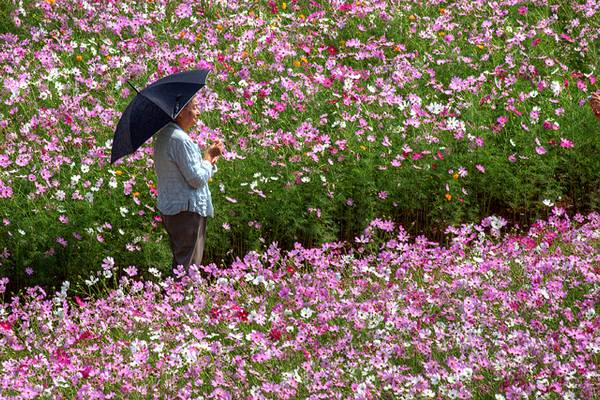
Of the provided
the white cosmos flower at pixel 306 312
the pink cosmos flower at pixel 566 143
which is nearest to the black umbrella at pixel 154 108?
the white cosmos flower at pixel 306 312

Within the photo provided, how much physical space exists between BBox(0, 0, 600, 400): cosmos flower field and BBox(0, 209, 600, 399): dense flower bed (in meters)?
0.02

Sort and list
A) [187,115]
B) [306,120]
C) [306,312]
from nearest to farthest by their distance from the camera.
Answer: [306,312], [187,115], [306,120]

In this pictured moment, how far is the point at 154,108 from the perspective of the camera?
643cm

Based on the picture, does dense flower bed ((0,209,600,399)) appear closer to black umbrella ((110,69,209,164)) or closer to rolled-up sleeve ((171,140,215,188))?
rolled-up sleeve ((171,140,215,188))

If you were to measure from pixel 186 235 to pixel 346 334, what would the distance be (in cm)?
198

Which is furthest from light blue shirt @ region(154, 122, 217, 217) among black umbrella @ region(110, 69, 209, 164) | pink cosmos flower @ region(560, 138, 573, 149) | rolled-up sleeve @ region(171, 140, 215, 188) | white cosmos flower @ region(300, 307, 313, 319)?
pink cosmos flower @ region(560, 138, 573, 149)

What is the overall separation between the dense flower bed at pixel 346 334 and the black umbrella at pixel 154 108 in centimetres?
79

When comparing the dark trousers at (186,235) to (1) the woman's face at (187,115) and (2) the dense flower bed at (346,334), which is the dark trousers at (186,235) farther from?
(1) the woman's face at (187,115)

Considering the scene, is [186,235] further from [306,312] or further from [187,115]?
[306,312]

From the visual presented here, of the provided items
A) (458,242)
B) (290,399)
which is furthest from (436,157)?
(290,399)

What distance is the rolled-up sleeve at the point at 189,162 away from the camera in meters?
6.49

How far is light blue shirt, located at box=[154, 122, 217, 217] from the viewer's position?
256 inches

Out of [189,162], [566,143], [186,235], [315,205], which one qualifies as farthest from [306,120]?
[189,162]

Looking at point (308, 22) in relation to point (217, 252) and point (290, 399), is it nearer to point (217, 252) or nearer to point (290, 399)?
point (217, 252)
